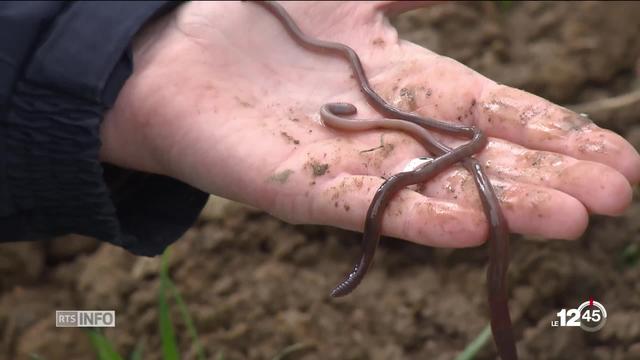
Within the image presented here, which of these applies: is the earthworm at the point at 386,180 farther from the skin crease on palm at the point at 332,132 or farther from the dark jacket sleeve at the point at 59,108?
the dark jacket sleeve at the point at 59,108

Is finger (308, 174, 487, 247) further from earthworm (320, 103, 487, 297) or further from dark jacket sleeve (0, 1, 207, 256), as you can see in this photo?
dark jacket sleeve (0, 1, 207, 256)

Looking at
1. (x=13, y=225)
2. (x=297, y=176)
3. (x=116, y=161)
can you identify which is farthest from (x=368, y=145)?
(x=13, y=225)

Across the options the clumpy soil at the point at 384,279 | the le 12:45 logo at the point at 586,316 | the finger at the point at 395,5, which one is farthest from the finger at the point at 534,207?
the finger at the point at 395,5

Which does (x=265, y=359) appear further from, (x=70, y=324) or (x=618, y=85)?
(x=618, y=85)

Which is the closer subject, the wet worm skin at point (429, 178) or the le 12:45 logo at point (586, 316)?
the wet worm skin at point (429, 178)

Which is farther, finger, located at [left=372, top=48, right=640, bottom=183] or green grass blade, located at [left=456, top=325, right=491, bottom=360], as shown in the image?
green grass blade, located at [left=456, top=325, right=491, bottom=360]

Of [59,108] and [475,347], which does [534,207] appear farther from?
[59,108]

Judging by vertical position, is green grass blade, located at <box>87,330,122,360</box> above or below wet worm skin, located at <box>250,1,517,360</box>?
below

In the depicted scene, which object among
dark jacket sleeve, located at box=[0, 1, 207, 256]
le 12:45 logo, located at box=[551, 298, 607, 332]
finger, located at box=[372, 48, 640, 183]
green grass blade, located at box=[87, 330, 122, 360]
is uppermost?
finger, located at box=[372, 48, 640, 183]

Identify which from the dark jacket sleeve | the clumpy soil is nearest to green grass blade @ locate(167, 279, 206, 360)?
the clumpy soil
